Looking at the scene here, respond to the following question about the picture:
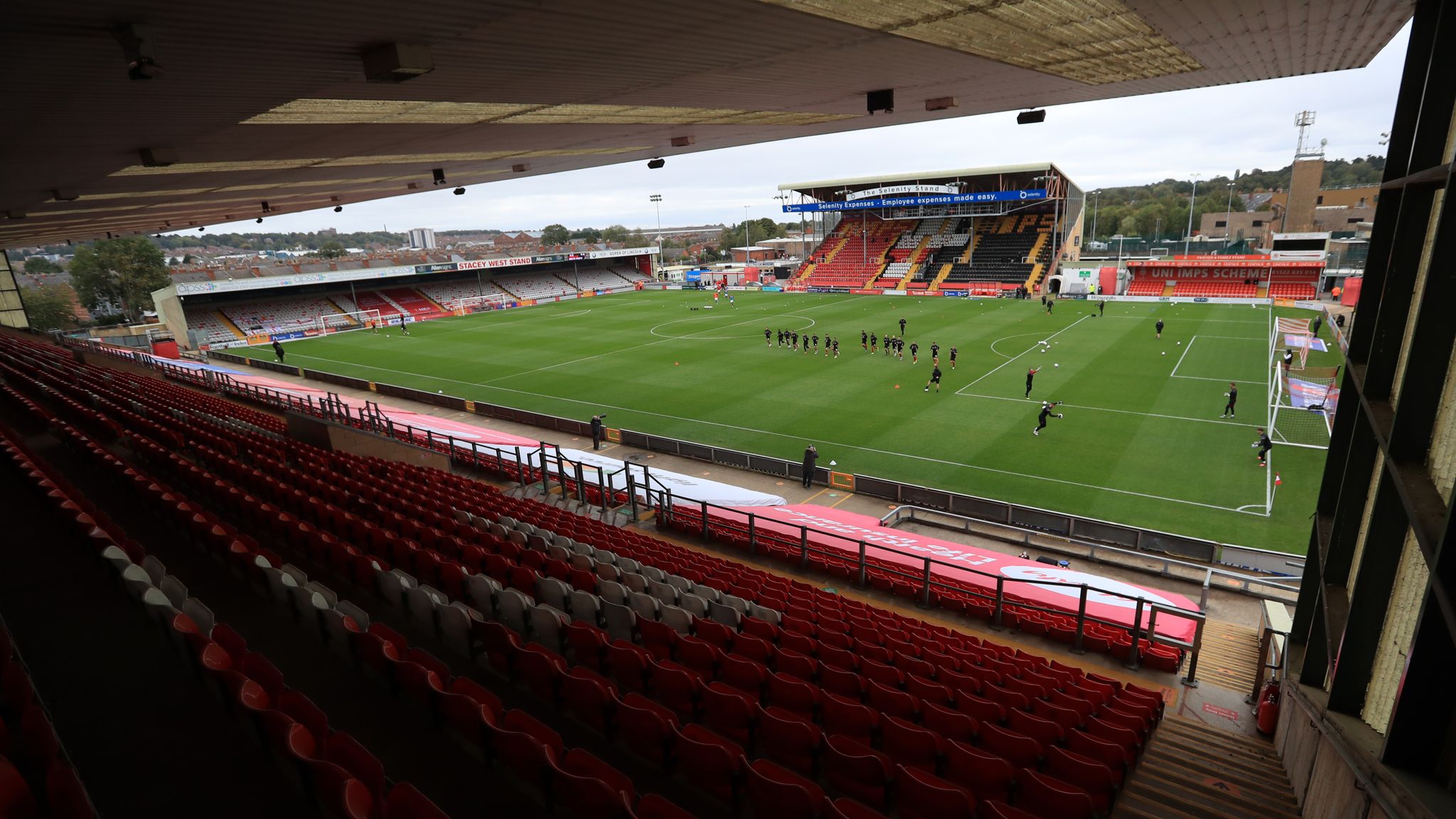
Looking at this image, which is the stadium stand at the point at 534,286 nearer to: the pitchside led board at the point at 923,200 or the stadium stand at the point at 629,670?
the pitchside led board at the point at 923,200

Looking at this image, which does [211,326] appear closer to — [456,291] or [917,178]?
[456,291]

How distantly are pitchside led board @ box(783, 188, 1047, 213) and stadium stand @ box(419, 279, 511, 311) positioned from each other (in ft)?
100

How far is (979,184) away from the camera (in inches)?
2490

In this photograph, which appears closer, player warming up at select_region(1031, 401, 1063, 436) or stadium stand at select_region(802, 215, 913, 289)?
player warming up at select_region(1031, 401, 1063, 436)

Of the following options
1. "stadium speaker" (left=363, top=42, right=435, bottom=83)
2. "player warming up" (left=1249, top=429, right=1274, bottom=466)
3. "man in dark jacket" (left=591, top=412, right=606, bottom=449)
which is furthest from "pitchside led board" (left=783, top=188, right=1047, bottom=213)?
"stadium speaker" (left=363, top=42, right=435, bottom=83)

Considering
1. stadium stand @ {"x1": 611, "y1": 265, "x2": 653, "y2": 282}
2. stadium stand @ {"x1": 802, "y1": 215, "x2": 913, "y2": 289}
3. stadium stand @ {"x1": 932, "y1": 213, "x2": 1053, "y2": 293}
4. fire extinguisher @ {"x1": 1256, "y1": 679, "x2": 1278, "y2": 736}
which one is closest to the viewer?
fire extinguisher @ {"x1": 1256, "y1": 679, "x2": 1278, "y2": 736}

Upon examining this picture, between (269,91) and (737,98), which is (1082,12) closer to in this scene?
(737,98)

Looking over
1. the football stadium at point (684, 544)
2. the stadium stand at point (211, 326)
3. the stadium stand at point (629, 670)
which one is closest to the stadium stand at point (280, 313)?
the stadium stand at point (211, 326)

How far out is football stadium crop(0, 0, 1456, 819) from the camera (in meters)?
4.21

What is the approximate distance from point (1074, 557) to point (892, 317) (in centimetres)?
3332

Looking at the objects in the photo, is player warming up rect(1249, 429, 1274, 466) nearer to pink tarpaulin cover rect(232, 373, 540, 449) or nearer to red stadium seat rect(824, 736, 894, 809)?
red stadium seat rect(824, 736, 894, 809)

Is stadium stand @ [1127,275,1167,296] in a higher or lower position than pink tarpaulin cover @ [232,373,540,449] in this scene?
higher

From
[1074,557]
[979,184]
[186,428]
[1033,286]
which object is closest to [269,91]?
[186,428]

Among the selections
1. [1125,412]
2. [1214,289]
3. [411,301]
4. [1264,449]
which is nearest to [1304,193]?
[1214,289]
